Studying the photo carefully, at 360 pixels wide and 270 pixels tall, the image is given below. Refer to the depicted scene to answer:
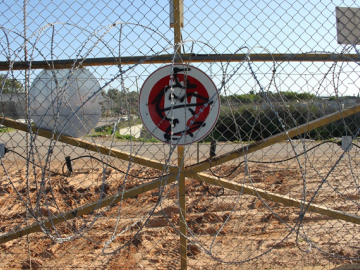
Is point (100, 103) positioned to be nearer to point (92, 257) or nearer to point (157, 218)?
point (92, 257)

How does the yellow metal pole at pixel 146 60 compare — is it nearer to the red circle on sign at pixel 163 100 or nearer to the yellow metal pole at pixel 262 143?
the red circle on sign at pixel 163 100

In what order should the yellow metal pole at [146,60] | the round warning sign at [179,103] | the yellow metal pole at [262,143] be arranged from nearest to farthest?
the round warning sign at [179,103] → the yellow metal pole at [146,60] → the yellow metal pole at [262,143]

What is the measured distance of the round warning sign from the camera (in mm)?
2084

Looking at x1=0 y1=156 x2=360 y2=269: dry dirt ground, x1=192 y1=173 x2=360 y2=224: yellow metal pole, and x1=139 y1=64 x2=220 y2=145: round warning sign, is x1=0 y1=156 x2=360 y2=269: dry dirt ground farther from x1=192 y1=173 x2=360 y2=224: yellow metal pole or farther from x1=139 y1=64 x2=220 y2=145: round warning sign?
x1=139 y1=64 x2=220 y2=145: round warning sign

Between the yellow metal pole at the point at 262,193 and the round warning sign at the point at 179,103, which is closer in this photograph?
the round warning sign at the point at 179,103

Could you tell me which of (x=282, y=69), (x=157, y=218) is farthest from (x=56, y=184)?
(x=282, y=69)

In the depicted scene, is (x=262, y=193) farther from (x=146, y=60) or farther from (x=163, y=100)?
(x=146, y=60)

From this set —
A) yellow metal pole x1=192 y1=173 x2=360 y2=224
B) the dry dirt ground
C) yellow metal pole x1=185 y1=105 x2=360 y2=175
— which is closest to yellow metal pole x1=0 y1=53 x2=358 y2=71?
yellow metal pole x1=185 y1=105 x2=360 y2=175

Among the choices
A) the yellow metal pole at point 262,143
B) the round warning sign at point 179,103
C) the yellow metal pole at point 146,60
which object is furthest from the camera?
the yellow metal pole at point 262,143

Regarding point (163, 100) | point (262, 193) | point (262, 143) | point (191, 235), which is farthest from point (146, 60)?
point (191, 235)

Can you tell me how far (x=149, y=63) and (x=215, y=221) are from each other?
280cm

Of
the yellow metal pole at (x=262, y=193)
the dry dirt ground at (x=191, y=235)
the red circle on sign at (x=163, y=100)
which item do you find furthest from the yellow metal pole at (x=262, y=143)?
the red circle on sign at (x=163, y=100)

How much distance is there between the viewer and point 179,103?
83.0 inches

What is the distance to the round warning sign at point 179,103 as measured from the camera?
2084mm
